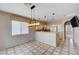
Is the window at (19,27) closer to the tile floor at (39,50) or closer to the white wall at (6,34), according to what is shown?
the white wall at (6,34)

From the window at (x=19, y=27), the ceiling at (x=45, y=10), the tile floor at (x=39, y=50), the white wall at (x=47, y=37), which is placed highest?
the ceiling at (x=45, y=10)

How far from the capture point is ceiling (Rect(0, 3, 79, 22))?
161 centimetres

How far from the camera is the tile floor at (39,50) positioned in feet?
5.43

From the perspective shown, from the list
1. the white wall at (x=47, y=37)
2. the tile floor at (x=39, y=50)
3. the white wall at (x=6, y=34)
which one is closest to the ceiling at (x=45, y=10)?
the white wall at (x=6, y=34)

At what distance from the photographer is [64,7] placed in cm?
163

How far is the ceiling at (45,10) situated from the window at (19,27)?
0.21 meters

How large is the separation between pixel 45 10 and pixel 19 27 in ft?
2.35

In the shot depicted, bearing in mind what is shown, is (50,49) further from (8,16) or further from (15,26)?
(8,16)

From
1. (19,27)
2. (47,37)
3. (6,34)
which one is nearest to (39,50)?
(47,37)

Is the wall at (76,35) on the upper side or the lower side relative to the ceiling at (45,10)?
lower

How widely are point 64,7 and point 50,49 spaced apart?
0.96 m

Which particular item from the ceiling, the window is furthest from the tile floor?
the ceiling

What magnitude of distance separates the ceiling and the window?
214 mm

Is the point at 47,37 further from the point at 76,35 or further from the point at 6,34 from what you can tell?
the point at 6,34
